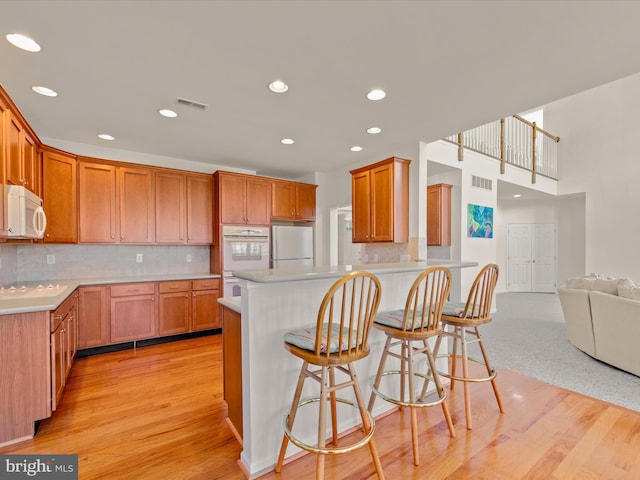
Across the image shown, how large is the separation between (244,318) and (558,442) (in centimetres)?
216

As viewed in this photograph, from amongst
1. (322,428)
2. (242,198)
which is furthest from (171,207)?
(322,428)

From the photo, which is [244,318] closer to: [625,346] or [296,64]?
[296,64]

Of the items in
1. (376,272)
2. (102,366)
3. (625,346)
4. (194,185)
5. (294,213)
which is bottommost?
(102,366)

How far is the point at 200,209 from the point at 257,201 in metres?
0.85

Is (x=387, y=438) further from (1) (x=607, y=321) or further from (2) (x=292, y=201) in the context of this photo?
(2) (x=292, y=201)

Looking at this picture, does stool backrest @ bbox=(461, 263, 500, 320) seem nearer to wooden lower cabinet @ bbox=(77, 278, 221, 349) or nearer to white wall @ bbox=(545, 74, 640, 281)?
wooden lower cabinet @ bbox=(77, 278, 221, 349)

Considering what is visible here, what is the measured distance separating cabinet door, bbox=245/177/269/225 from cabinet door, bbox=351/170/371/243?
143 centimetres

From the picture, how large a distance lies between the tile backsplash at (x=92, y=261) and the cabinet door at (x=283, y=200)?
1265mm

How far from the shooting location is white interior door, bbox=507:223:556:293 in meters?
7.88

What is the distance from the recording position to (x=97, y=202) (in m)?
3.78

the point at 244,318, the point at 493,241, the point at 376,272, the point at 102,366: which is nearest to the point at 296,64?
the point at 376,272

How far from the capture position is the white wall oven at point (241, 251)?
4355 millimetres

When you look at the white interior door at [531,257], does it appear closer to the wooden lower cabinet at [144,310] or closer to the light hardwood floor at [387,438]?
the light hardwood floor at [387,438]

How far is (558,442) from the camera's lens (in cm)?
196
